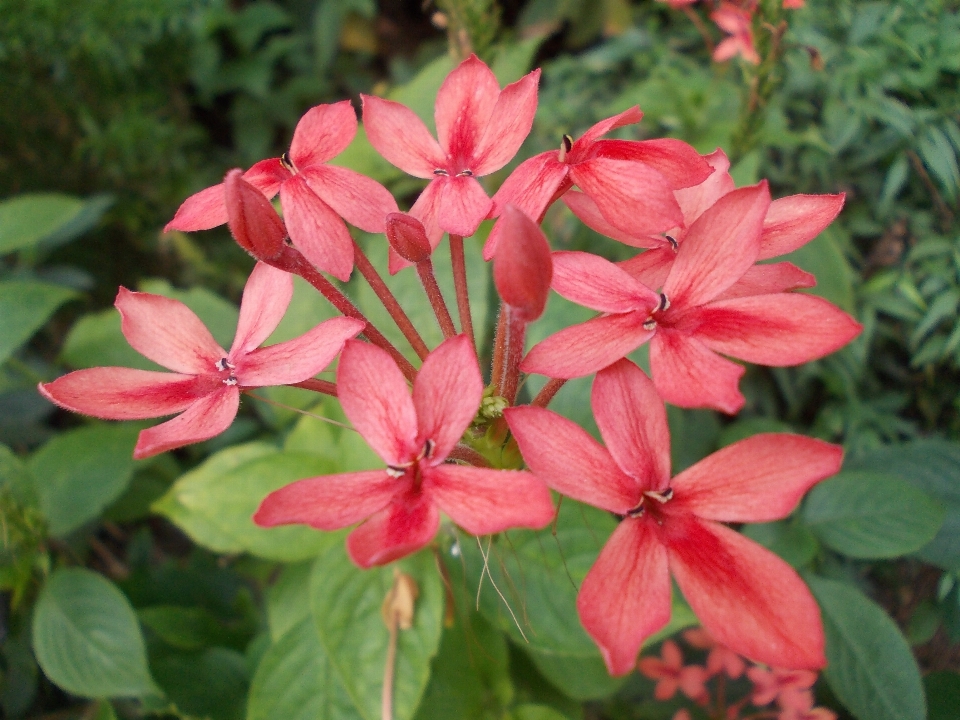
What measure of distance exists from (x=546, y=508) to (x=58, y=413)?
67.7 inches

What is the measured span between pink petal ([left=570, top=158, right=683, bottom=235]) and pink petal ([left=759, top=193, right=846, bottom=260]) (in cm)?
11

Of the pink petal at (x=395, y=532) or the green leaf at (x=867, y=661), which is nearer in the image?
the pink petal at (x=395, y=532)

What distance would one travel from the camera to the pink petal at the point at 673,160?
562 mm

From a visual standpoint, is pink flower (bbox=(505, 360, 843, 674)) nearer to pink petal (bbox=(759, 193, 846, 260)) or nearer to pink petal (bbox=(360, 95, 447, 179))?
pink petal (bbox=(759, 193, 846, 260))

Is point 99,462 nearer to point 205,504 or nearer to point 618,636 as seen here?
point 205,504

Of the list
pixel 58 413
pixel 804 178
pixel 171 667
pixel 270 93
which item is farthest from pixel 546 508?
pixel 270 93

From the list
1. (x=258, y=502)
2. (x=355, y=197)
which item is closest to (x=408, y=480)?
(x=355, y=197)

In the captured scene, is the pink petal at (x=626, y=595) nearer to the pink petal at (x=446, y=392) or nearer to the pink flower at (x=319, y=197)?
the pink petal at (x=446, y=392)

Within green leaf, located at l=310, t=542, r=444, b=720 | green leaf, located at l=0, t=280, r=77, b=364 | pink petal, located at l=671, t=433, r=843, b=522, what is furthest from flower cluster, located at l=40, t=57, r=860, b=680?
green leaf, located at l=0, t=280, r=77, b=364

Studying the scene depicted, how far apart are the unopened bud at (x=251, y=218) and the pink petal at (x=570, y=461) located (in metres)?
0.27

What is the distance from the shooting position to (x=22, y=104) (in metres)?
1.51

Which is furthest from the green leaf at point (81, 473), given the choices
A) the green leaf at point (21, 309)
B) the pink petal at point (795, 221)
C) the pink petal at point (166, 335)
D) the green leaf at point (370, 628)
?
the pink petal at point (795, 221)

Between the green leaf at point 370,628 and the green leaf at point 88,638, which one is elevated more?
the green leaf at point 370,628

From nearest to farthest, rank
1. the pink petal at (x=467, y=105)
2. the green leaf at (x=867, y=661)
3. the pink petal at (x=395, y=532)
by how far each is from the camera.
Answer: the pink petal at (x=395, y=532) → the pink petal at (x=467, y=105) → the green leaf at (x=867, y=661)
